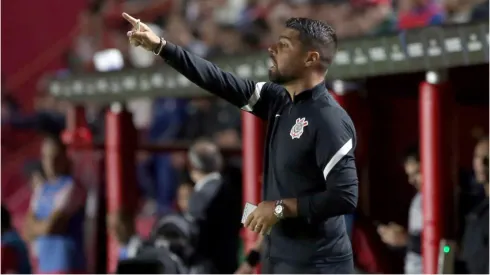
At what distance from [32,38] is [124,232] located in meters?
7.35

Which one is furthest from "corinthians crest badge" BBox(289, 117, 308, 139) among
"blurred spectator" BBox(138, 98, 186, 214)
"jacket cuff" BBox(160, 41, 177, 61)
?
"blurred spectator" BBox(138, 98, 186, 214)

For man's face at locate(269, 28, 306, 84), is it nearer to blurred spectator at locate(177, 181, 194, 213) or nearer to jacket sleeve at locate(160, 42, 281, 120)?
jacket sleeve at locate(160, 42, 281, 120)

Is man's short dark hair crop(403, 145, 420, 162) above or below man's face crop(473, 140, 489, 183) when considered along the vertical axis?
above

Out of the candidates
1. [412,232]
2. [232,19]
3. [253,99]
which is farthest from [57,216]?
[253,99]

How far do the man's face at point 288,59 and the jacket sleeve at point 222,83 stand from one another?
0.22 m

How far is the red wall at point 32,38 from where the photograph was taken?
14.0 meters

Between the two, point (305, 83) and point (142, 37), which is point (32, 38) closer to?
point (142, 37)

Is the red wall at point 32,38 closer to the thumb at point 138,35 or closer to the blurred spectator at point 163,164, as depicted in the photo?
the blurred spectator at point 163,164

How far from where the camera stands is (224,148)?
8391mm

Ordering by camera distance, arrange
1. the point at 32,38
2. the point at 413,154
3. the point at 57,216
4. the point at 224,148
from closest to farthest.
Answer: the point at 413,154
the point at 57,216
the point at 224,148
the point at 32,38

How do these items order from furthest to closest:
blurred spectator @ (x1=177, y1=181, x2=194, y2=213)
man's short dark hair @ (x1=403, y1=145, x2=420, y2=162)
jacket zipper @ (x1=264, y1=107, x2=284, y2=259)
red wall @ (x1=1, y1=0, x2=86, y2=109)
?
red wall @ (x1=1, y1=0, x2=86, y2=109) → blurred spectator @ (x1=177, y1=181, x2=194, y2=213) → man's short dark hair @ (x1=403, y1=145, x2=420, y2=162) → jacket zipper @ (x1=264, y1=107, x2=284, y2=259)

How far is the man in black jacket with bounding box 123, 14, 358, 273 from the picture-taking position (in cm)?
356

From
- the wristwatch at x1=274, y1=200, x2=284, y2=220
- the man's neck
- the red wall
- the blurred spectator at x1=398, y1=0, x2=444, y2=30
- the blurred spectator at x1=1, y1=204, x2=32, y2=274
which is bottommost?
the blurred spectator at x1=1, y1=204, x2=32, y2=274

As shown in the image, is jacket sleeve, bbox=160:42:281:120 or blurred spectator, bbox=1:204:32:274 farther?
blurred spectator, bbox=1:204:32:274
